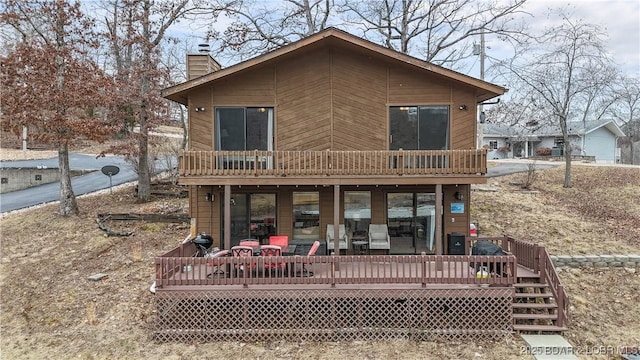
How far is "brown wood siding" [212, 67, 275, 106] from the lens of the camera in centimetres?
1145

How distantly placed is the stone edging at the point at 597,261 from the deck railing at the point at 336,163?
4.07 meters

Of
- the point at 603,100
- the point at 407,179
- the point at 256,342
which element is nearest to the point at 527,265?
the point at 407,179

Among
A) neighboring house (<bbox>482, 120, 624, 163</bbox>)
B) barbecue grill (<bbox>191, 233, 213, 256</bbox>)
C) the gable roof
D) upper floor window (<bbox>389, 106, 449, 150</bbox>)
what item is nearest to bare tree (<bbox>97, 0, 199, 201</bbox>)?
the gable roof

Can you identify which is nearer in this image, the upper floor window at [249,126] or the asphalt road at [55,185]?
the upper floor window at [249,126]

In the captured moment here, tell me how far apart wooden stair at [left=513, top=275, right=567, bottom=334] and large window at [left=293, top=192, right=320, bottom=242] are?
5.64m

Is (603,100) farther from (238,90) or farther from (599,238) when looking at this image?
(238,90)

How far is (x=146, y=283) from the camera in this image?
10539 millimetres

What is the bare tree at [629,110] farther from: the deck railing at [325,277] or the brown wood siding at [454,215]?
the deck railing at [325,277]

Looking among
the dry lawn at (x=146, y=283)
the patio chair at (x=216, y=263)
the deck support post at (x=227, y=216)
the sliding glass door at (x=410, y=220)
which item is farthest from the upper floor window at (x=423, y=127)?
the patio chair at (x=216, y=263)

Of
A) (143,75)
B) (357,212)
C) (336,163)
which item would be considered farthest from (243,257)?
(143,75)

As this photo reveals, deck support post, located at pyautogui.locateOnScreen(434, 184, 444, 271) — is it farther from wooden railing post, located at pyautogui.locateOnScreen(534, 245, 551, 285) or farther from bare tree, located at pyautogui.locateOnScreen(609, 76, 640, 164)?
bare tree, located at pyautogui.locateOnScreen(609, 76, 640, 164)

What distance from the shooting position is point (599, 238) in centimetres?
1292

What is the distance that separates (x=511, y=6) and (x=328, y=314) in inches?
679

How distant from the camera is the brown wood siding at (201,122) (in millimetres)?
11453
